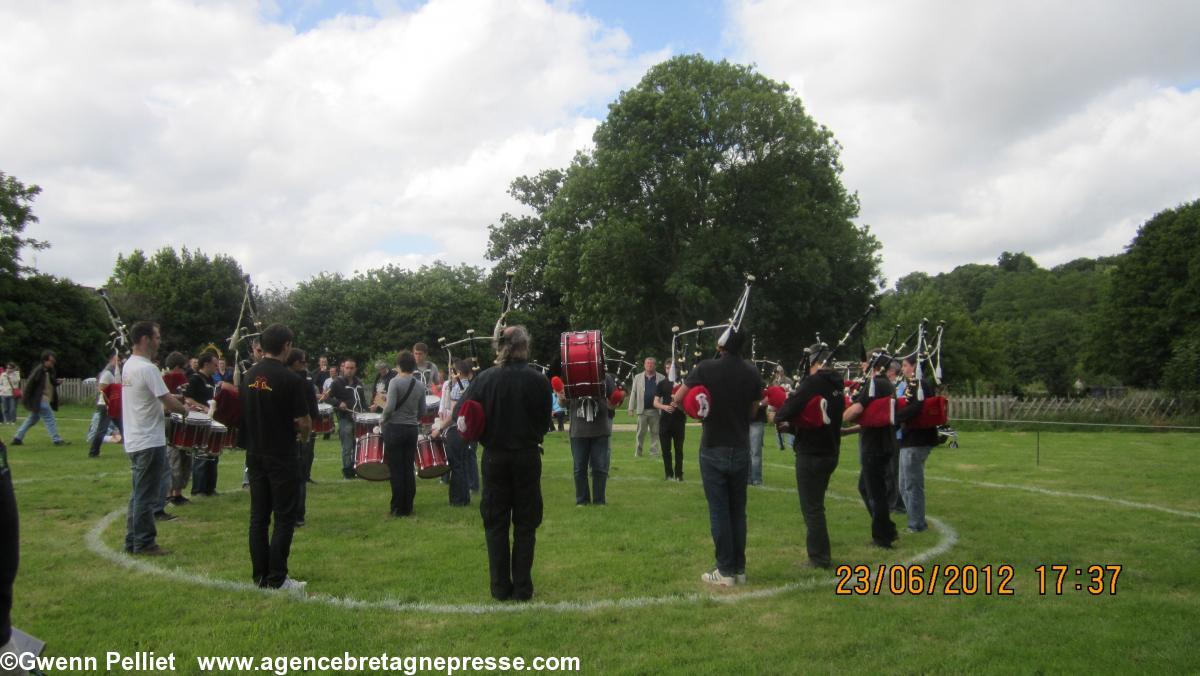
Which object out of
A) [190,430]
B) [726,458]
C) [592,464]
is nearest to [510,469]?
[726,458]

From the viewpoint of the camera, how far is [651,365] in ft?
56.1

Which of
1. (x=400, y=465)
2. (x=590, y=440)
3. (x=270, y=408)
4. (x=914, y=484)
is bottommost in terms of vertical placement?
(x=914, y=484)

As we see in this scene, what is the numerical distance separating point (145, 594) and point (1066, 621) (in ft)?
23.9

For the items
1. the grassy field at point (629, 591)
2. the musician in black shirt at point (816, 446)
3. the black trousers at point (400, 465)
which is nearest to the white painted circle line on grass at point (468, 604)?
the grassy field at point (629, 591)

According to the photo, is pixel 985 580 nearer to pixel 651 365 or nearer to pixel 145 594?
pixel 145 594

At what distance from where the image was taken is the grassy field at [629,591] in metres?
5.51

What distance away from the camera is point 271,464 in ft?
23.1

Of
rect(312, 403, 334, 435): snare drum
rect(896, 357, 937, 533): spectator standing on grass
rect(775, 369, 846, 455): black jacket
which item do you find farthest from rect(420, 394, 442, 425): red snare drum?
rect(896, 357, 937, 533): spectator standing on grass

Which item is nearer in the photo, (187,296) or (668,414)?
(668,414)

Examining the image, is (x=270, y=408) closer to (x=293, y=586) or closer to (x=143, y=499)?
(x=293, y=586)

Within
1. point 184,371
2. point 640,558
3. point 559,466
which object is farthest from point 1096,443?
point 184,371

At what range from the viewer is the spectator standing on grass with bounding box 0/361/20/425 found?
2395 cm

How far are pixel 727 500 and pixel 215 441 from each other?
286 inches

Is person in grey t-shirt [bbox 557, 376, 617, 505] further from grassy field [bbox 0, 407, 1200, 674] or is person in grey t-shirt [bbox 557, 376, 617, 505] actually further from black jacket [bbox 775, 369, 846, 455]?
black jacket [bbox 775, 369, 846, 455]
